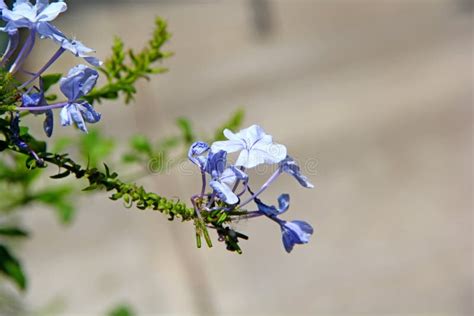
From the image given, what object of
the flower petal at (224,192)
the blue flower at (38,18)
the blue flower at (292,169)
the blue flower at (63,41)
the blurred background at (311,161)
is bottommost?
the flower petal at (224,192)

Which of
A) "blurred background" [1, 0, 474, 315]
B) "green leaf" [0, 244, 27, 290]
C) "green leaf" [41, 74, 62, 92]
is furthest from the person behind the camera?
"blurred background" [1, 0, 474, 315]

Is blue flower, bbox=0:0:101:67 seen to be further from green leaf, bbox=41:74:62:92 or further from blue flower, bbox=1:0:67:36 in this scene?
green leaf, bbox=41:74:62:92

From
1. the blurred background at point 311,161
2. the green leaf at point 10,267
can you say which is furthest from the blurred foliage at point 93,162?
the blurred background at point 311,161

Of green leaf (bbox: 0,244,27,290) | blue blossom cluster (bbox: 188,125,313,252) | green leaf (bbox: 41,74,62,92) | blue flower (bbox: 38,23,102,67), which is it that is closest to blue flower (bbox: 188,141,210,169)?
blue blossom cluster (bbox: 188,125,313,252)

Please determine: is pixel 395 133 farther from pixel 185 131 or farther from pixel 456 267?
pixel 185 131

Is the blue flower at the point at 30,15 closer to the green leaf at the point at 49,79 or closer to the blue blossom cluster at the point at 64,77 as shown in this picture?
the blue blossom cluster at the point at 64,77

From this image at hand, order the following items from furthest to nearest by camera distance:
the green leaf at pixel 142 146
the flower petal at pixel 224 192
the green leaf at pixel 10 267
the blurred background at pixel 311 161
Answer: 1. the blurred background at pixel 311 161
2. the green leaf at pixel 142 146
3. the green leaf at pixel 10 267
4. the flower petal at pixel 224 192

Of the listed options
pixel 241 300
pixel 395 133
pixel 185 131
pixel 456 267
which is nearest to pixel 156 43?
pixel 185 131

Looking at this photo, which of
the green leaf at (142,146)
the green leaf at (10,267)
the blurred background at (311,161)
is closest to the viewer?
the green leaf at (10,267)

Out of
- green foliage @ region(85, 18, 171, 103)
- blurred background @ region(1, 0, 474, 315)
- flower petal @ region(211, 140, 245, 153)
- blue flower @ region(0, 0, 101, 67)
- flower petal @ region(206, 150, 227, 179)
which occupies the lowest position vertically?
flower petal @ region(206, 150, 227, 179)
